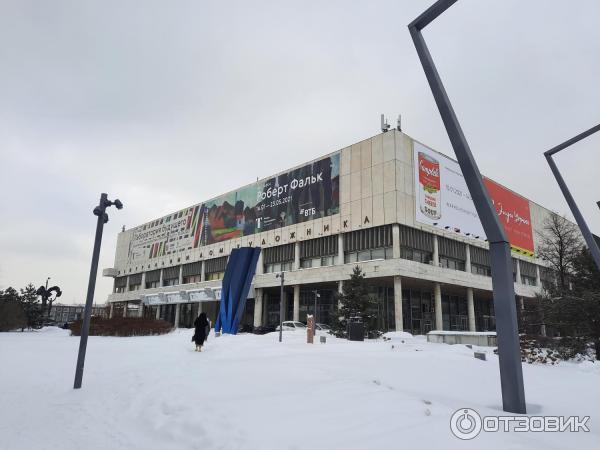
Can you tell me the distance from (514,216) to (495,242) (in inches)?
2223

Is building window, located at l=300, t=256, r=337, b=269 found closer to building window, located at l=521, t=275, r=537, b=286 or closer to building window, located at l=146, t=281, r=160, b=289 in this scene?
building window, located at l=521, t=275, r=537, b=286

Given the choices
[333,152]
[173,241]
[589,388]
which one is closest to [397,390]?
[589,388]

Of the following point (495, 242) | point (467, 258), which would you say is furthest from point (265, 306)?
point (495, 242)

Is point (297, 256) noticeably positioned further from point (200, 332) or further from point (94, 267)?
point (94, 267)

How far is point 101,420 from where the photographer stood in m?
6.38

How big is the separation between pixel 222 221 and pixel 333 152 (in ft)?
70.2

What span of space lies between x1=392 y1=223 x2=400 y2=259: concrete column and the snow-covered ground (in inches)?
1029

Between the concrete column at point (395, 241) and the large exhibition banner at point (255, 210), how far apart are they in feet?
24.7

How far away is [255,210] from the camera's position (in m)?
53.2

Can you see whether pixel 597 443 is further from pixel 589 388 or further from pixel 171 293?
pixel 171 293

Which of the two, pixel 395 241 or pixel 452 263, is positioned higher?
pixel 395 241

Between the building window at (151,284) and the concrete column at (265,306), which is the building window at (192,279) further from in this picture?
the concrete column at (265,306)

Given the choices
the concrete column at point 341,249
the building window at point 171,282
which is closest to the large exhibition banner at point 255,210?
the concrete column at point 341,249

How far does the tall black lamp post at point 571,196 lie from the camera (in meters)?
11.4
